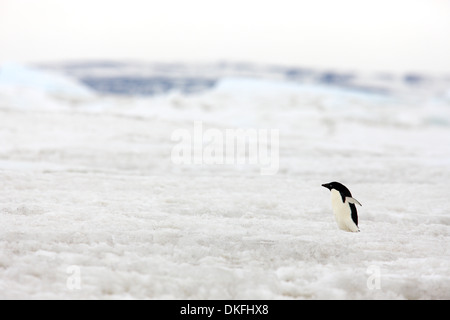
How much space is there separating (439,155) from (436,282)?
7.11 m

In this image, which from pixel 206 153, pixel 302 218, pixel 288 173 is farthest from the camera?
pixel 206 153

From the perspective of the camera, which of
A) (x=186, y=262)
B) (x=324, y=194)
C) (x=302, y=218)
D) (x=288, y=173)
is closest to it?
(x=186, y=262)

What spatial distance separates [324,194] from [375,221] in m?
0.93

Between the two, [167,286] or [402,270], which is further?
[402,270]

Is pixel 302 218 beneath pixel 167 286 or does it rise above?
above

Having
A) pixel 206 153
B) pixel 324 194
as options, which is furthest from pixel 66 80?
pixel 324 194

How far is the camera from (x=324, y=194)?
4840mm

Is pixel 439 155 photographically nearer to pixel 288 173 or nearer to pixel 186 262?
pixel 288 173

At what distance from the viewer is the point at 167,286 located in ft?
7.90

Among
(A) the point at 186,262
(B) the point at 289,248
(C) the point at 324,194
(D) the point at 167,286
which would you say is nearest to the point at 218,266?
(A) the point at 186,262

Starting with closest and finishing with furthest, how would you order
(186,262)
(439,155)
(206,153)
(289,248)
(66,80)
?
(186,262)
(289,248)
(206,153)
(439,155)
(66,80)
